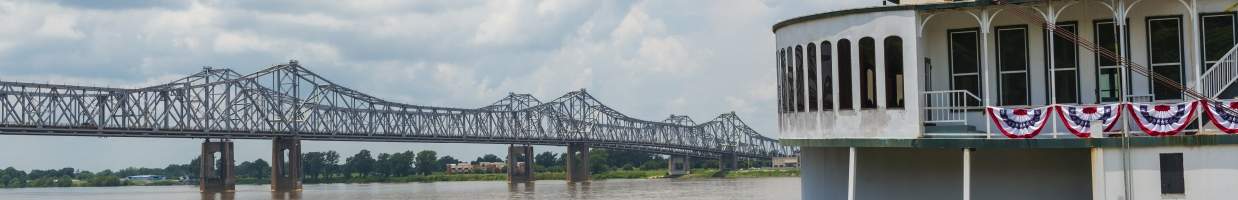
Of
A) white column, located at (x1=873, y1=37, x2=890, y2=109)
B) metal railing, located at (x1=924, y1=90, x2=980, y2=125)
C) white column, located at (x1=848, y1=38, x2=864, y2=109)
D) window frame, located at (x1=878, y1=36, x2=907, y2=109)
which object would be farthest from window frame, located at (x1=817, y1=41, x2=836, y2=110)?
metal railing, located at (x1=924, y1=90, x2=980, y2=125)

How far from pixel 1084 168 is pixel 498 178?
569ft

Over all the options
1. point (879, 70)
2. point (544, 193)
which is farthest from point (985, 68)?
point (544, 193)

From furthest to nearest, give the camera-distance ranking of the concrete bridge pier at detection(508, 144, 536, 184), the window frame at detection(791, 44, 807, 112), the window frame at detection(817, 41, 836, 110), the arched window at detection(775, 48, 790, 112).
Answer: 1. the concrete bridge pier at detection(508, 144, 536, 184)
2. the arched window at detection(775, 48, 790, 112)
3. the window frame at detection(791, 44, 807, 112)
4. the window frame at detection(817, 41, 836, 110)

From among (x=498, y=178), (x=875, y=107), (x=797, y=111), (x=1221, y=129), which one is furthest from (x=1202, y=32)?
(x=498, y=178)

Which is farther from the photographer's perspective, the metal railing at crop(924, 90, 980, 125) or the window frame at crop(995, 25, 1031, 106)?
the window frame at crop(995, 25, 1031, 106)

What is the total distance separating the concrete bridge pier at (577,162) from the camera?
16290cm

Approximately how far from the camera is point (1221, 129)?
44.6 feet

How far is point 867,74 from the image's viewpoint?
15477mm

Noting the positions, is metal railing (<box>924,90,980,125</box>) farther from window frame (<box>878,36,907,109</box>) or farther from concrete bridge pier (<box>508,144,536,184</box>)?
concrete bridge pier (<box>508,144,536,184</box>)

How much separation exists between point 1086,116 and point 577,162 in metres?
166

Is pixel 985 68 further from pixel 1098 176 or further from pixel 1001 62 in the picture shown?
pixel 1098 176

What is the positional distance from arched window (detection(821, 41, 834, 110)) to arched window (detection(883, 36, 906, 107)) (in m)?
0.73

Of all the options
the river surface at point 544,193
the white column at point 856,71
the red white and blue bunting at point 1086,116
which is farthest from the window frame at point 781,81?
the river surface at point 544,193

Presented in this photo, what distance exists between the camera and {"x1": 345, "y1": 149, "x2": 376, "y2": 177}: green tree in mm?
191500
